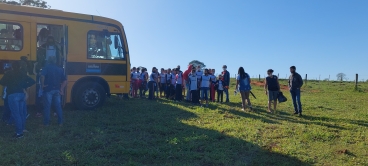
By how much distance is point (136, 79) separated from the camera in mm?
15078

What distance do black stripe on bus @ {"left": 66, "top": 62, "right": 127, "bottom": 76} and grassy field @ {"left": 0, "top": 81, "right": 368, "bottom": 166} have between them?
1.23m

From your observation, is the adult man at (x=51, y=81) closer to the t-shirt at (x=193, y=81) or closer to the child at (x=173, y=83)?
the t-shirt at (x=193, y=81)

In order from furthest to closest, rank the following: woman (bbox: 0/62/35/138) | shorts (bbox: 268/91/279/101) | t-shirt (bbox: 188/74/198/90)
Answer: t-shirt (bbox: 188/74/198/90) → shorts (bbox: 268/91/279/101) → woman (bbox: 0/62/35/138)

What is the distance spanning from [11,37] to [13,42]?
14 centimetres

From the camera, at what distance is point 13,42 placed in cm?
862

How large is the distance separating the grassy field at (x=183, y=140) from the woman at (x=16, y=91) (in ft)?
1.24

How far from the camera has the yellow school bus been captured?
8.61 metres

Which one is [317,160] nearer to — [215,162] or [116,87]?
[215,162]

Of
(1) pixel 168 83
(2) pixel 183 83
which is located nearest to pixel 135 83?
(1) pixel 168 83

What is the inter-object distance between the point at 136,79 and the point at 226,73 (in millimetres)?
4289

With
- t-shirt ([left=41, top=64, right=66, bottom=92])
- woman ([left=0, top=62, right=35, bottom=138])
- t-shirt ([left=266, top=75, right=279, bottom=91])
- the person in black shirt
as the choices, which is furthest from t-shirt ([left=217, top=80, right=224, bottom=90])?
woman ([left=0, top=62, right=35, bottom=138])

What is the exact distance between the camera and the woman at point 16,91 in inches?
257

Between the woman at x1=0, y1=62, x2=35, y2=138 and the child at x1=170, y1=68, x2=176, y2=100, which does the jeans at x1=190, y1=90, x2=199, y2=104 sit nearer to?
the child at x1=170, y1=68, x2=176, y2=100

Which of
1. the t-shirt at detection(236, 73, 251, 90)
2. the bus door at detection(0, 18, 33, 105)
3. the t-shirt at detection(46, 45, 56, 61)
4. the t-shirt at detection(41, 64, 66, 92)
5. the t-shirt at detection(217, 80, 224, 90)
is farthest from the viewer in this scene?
the t-shirt at detection(217, 80, 224, 90)
